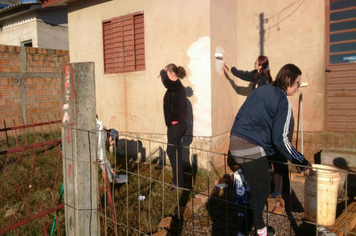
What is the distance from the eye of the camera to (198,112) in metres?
5.52

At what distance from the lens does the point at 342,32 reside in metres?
5.37

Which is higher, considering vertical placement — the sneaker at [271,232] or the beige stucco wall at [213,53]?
the beige stucco wall at [213,53]

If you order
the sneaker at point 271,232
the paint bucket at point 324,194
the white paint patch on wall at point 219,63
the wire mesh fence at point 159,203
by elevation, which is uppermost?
the white paint patch on wall at point 219,63

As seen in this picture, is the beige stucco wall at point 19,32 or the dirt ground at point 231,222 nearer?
the dirt ground at point 231,222

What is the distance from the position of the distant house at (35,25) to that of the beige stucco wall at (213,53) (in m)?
7.66

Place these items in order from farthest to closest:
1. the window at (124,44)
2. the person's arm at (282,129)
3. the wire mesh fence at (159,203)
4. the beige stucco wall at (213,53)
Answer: the window at (124,44), the beige stucco wall at (213,53), the wire mesh fence at (159,203), the person's arm at (282,129)

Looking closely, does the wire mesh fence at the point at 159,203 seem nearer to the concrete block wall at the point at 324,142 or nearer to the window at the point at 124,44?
the concrete block wall at the point at 324,142

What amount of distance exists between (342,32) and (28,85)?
836cm

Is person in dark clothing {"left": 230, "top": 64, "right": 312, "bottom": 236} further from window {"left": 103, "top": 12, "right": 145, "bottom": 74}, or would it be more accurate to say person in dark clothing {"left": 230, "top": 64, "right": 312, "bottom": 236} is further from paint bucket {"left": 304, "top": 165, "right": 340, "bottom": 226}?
window {"left": 103, "top": 12, "right": 145, "bottom": 74}

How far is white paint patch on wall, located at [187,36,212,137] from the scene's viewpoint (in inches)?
211

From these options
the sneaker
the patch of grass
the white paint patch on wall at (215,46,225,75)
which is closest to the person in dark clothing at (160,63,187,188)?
the white paint patch on wall at (215,46,225,75)

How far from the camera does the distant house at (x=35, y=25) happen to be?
1280 cm

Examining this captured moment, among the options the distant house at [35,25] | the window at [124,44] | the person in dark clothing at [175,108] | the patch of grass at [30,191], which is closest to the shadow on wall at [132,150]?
the patch of grass at [30,191]

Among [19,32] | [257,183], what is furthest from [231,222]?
[19,32]
